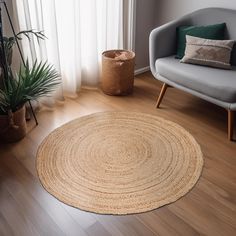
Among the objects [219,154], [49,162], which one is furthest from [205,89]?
[49,162]

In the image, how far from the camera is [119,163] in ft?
6.40

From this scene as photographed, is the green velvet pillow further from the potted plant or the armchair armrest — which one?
the potted plant

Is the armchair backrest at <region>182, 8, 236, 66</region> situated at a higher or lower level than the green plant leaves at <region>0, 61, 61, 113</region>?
higher

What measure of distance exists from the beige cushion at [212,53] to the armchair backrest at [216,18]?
12cm

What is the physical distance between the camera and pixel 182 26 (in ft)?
8.43

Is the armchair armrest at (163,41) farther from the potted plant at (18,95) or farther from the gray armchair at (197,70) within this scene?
the potted plant at (18,95)

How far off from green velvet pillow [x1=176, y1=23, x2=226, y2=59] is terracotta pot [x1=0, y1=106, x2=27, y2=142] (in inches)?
51.9

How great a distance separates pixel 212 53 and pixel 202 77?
26 centimetres

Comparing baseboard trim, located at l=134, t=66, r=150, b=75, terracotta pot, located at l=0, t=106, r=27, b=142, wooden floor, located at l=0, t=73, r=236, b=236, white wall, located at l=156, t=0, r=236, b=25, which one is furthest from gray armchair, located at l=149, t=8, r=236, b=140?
terracotta pot, located at l=0, t=106, r=27, b=142

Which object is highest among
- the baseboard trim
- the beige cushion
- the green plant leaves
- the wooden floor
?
the beige cushion

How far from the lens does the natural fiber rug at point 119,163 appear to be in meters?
1.69

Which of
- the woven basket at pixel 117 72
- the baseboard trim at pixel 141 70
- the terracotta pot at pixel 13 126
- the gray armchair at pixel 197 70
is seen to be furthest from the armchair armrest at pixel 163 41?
the terracotta pot at pixel 13 126

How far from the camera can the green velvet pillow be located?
7.74ft

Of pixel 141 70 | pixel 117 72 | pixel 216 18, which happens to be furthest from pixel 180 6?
pixel 117 72
